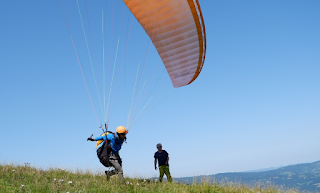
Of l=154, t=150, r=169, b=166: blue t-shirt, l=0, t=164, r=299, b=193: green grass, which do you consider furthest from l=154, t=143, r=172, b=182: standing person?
l=0, t=164, r=299, b=193: green grass

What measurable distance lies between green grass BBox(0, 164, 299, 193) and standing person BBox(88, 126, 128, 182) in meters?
0.37

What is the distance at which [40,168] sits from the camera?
31.1 feet

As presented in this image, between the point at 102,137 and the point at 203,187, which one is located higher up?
the point at 102,137

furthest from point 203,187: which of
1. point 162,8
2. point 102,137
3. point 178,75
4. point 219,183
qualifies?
point 162,8

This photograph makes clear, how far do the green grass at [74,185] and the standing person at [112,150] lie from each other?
14.6 inches

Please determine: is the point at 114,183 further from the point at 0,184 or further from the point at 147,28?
the point at 147,28

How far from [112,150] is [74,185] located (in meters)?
1.53

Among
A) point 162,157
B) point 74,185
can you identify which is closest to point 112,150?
point 74,185

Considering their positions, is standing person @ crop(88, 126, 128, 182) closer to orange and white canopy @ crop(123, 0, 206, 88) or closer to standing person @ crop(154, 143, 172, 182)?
standing person @ crop(154, 143, 172, 182)

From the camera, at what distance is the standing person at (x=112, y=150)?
26.3 feet

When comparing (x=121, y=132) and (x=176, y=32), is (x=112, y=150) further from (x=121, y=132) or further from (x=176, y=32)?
(x=176, y=32)

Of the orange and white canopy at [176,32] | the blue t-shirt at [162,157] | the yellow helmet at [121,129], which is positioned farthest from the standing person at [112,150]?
the orange and white canopy at [176,32]

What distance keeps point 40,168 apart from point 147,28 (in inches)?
238

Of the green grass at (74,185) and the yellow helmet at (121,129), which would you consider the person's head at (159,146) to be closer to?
the green grass at (74,185)
